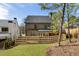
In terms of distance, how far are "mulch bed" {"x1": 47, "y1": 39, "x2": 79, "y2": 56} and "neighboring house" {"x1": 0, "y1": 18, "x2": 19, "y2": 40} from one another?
23.0 inches

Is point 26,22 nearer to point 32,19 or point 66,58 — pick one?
point 32,19

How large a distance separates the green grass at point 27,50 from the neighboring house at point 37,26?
170 millimetres

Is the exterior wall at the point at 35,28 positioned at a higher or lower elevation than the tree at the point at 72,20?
lower

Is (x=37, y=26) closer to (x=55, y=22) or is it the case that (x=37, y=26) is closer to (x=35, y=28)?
(x=35, y=28)

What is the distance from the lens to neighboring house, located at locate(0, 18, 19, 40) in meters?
2.61

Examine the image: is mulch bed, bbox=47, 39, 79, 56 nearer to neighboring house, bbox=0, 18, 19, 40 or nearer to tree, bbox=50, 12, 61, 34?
tree, bbox=50, 12, 61, 34

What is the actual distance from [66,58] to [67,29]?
20.6 inches

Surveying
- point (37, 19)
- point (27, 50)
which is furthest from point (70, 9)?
point (27, 50)

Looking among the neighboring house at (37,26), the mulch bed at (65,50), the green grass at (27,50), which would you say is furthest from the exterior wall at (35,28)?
the mulch bed at (65,50)

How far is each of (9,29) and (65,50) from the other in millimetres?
887

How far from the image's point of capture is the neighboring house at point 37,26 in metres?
2.58

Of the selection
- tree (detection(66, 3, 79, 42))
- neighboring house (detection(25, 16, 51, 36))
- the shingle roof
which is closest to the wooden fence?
neighboring house (detection(25, 16, 51, 36))

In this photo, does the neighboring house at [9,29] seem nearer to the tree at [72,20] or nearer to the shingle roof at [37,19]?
the shingle roof at [37,19]

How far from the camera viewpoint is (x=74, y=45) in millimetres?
2582
